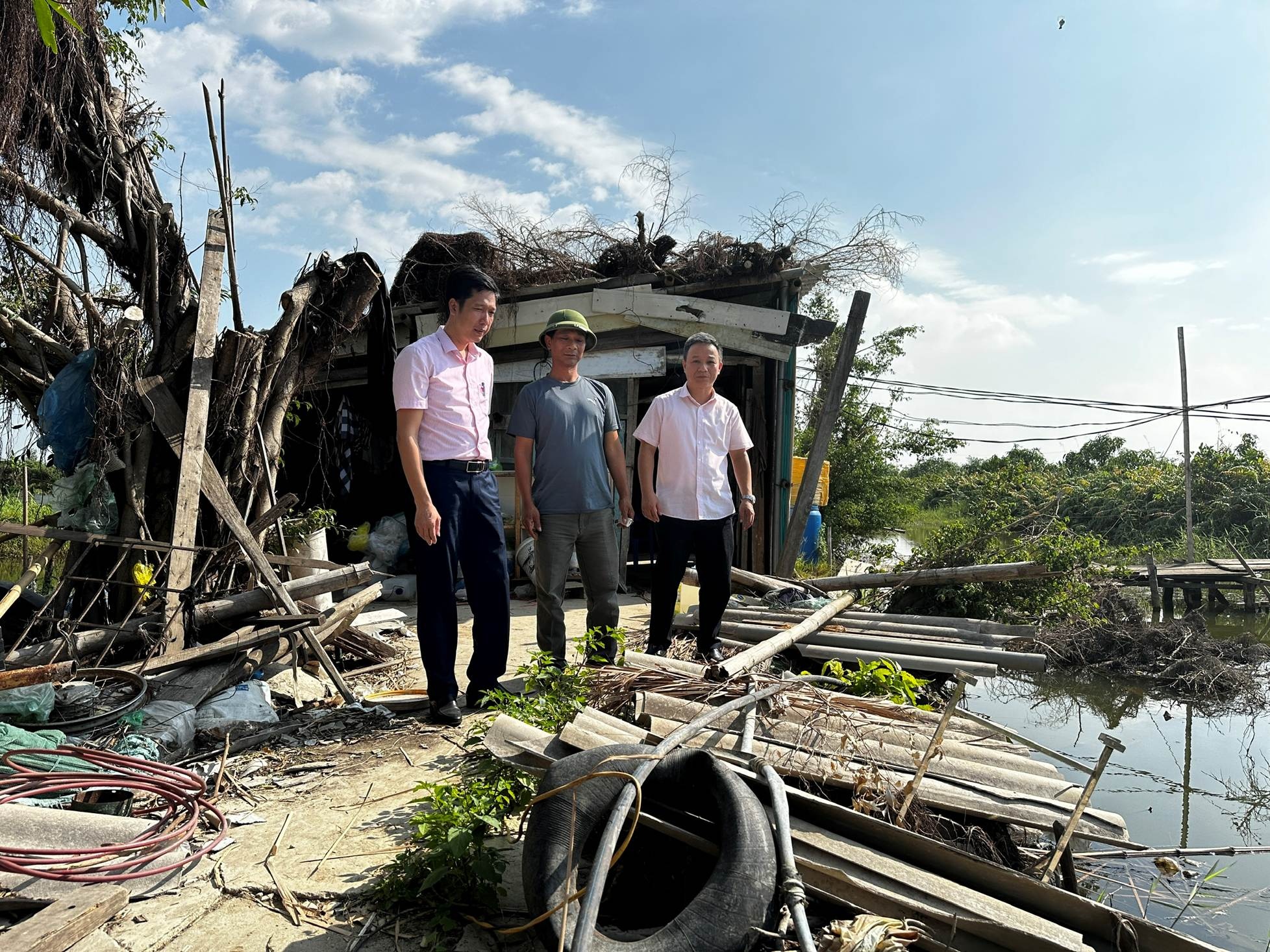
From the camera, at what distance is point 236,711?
3.87 m

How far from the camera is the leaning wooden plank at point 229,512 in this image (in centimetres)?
441

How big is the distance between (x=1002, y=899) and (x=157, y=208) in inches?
220

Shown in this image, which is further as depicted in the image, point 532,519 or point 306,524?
point 306,524

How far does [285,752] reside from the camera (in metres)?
3.60

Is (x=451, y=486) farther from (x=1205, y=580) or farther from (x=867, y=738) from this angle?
(x=1205, y=580)

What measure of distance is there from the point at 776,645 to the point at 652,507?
3.76 feet

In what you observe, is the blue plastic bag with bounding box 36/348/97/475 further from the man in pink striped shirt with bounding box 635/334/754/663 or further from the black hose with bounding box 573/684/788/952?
the black hose with bounding box 573/684/788/952

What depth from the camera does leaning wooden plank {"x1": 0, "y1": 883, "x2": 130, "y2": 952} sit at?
78.0 inches

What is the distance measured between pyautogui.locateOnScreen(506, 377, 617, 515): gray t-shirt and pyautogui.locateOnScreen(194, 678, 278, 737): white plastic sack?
1684 mm

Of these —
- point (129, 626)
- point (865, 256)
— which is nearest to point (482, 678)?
point (129, 626)

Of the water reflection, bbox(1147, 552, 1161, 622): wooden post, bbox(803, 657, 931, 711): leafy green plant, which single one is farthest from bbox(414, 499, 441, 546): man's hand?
bbox(1147, 552, 1161, 622): wooden post

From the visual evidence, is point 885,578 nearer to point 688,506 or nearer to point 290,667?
point 688,506

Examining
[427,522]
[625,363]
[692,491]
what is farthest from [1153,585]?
[427,522]

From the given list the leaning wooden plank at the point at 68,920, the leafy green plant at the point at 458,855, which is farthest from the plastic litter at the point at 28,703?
the leafy green plant at the point at 458,855
